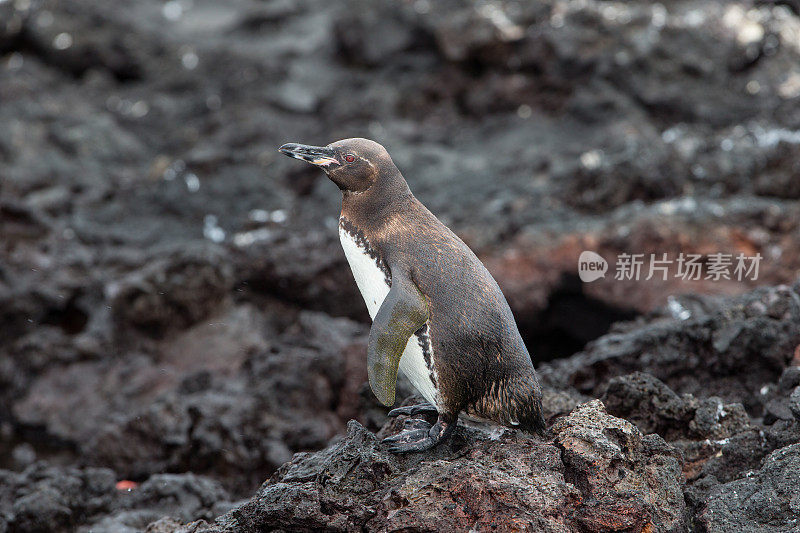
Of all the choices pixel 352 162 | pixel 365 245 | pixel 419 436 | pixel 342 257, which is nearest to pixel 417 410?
pixel 419 436

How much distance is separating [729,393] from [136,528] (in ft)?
13.2

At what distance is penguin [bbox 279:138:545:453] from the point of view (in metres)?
4.02

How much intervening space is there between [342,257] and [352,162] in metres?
5.03

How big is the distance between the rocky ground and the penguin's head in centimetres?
133

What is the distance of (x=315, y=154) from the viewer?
4.49m

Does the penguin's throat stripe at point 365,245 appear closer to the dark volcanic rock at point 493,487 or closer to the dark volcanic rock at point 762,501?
the dark volcanic rock at point 493,487

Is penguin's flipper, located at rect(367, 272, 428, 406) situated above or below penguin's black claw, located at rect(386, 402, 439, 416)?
above

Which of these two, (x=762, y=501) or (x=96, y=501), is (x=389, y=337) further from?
(x=96, y=501)

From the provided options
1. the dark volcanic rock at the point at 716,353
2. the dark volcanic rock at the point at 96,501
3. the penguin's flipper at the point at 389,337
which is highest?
the penguin's flipper at the point at 389,337

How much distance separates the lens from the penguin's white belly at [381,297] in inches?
167

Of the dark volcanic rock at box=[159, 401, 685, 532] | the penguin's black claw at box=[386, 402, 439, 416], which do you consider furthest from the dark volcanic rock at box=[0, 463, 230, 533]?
the penguin's black claw at box=[386, 402, 439, 416]

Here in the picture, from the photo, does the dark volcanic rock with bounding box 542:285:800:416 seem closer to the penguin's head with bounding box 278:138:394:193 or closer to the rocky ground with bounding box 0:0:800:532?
the rocky ground with bounding box 0:0:800:532

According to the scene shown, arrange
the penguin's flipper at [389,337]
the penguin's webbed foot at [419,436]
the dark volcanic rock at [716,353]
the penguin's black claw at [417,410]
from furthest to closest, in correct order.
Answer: the dark volcanic rock at [716,353] → the penguin's black claw at [417,410] → the penguin's webbed foot at [419,436] → the penguin's flipper at [389,337]

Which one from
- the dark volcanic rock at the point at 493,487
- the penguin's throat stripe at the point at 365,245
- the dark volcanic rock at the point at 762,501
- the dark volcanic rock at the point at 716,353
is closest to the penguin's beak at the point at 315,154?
the penguin's throat stripe at the point at 365,245
